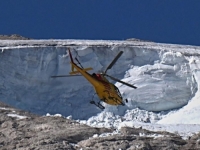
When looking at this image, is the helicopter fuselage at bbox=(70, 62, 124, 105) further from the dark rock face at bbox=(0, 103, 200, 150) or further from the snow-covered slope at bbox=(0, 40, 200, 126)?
the snow-covered slope at bbox=(0, 40, 200, 126)

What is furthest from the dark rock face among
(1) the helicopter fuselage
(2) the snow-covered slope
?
(2) the snow-covered slope

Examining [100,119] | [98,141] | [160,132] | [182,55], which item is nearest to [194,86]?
[182,55]

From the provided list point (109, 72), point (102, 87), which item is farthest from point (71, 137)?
point (109, 72)

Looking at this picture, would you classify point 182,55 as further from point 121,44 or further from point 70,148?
point 70,148

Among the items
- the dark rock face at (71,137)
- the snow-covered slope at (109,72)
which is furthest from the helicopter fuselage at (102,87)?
the snow-covered slope at (109,72)

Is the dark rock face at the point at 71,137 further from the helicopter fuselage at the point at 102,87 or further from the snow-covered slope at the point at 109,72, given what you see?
the snow-covered slope at the point at 109,72

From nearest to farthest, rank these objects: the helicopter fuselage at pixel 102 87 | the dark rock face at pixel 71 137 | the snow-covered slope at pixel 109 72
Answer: the dark rock face at pixel 71 137, the helicopter fuselage at pixel 102 87, the snow-covered slope at pixel 109 72
